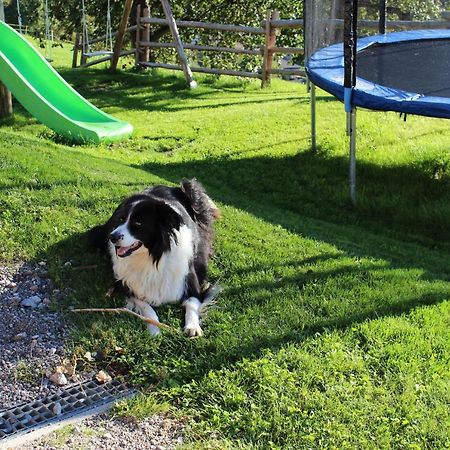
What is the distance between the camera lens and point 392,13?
11547 millimetres

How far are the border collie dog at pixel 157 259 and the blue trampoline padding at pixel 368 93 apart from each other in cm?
289

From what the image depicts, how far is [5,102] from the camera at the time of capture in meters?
9.63

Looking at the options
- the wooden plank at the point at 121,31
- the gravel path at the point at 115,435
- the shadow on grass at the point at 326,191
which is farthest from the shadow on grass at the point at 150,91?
the gravel path at the point at 115,435

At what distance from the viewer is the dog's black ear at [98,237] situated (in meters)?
4.70

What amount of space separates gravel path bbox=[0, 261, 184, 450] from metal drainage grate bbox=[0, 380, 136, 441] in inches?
2.5

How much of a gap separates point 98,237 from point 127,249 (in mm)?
945

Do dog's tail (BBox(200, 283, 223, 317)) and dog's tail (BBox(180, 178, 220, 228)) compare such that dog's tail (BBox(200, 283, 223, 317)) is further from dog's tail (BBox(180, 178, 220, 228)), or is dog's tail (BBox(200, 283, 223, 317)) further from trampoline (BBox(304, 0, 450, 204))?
trampoline (BBox(304, 0, 450, 204))

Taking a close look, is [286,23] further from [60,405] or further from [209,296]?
[60,405]

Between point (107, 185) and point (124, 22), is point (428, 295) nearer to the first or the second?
point (107, 185)

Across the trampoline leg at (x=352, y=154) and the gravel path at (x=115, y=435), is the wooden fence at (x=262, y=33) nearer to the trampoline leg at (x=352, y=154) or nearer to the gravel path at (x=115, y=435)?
the trampoline leg at (x=352, y=154)

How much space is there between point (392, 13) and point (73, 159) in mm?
7366

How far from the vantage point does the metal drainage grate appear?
9.95 feet

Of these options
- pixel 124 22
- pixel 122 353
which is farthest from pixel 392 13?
pixel 122 353

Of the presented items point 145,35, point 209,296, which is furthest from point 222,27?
point 209,296
